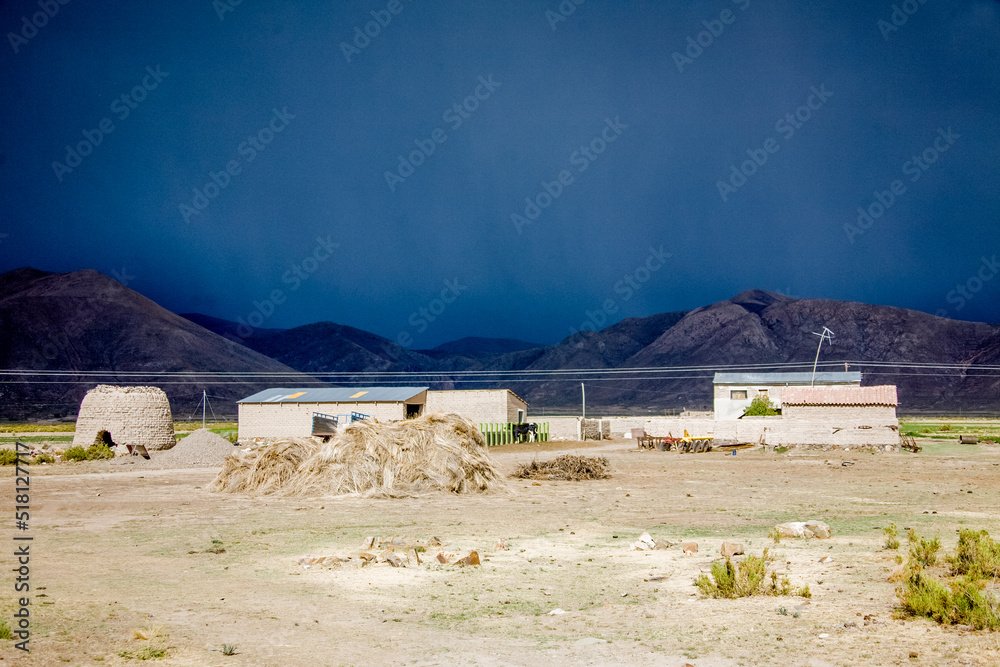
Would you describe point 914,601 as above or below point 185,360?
below

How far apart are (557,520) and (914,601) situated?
8.47 m

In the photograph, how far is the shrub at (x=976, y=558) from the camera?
341 inches

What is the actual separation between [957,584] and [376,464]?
15000 millimetres

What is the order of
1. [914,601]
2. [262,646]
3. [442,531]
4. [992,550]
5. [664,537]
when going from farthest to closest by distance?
[442,531]
[664,537]
[992,550]
[914,601]
[262,646]

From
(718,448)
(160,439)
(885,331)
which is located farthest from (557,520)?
(885,331)

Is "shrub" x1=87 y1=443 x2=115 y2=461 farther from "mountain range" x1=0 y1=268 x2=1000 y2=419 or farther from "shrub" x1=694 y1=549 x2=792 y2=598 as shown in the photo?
"mountain range" x1=0 y1=268 x2=1000 y2=419

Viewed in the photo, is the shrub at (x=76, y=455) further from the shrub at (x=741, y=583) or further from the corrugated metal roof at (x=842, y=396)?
the corrugated metal roof at (x=842, y=396)

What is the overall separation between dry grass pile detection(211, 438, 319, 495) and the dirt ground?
1773mm

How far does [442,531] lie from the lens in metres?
13.9

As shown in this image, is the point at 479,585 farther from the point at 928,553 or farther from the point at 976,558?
the point at 976,558

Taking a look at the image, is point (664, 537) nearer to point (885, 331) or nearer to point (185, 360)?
point (185, 360)

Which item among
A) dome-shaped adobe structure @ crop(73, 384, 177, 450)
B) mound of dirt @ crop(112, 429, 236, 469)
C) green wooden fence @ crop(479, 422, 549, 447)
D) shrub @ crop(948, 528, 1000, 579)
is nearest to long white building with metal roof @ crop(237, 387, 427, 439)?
green wooden fence @ crop(479, 422, 549, 447)

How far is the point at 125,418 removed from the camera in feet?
134

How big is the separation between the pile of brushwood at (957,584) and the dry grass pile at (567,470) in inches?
612
